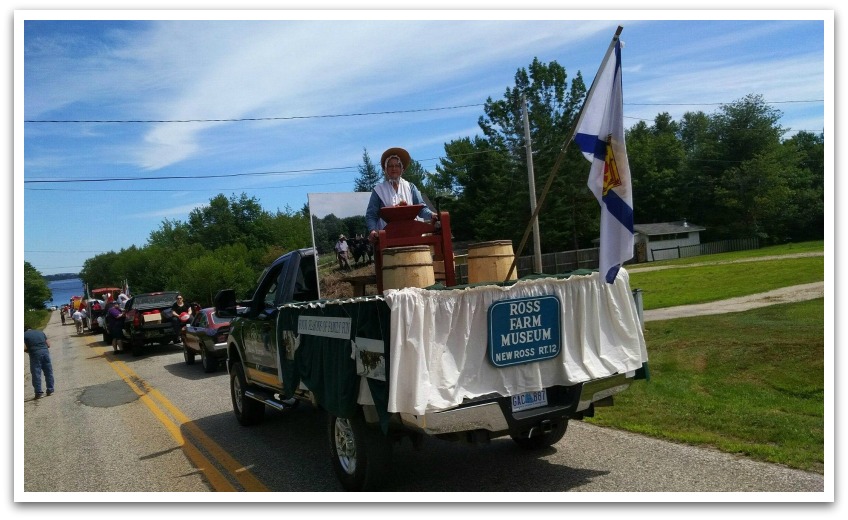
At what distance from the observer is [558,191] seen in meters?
45.3

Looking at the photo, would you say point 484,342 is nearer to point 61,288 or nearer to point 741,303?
point 741,303

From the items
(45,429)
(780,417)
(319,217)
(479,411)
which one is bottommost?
(45,429)

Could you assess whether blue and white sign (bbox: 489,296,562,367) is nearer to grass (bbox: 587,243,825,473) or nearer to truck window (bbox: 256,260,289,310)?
grass (bbox: 587,243,825,473)

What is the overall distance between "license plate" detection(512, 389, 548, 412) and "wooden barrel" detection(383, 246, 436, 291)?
1150 mm

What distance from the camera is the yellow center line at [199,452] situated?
6.12 m

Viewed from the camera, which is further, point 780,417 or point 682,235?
point 682,235

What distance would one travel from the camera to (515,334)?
487 centimetres

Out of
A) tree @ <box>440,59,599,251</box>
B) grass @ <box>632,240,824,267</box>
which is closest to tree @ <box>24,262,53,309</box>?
tree @ <box>440,59,599,251</box>

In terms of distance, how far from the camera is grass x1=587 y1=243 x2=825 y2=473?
6.14 m

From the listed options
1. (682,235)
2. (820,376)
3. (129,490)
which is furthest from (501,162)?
(129,490)

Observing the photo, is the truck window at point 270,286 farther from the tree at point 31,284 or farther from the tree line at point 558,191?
the tree line at point 558,191
